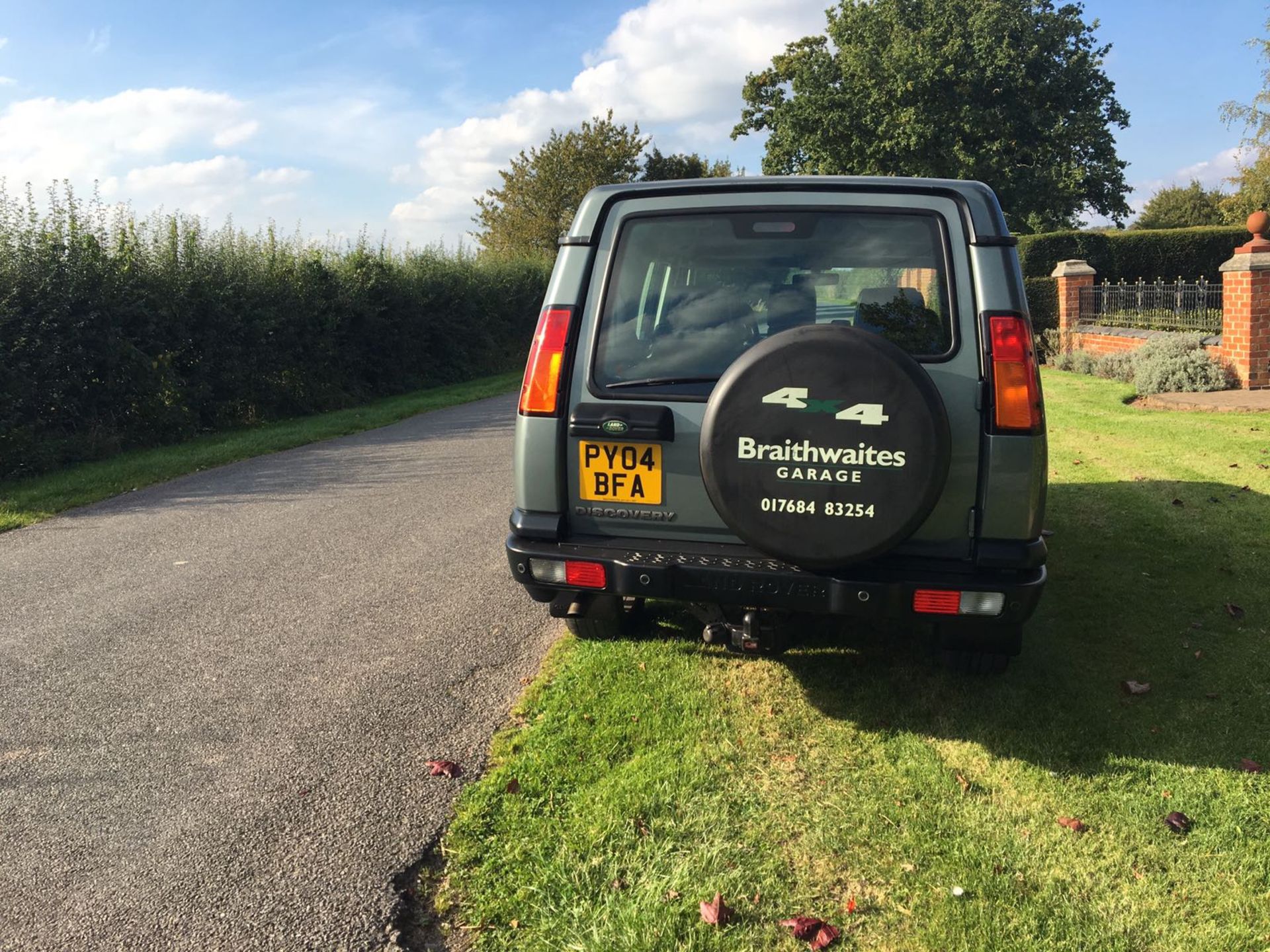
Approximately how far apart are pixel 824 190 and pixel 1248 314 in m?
11.1

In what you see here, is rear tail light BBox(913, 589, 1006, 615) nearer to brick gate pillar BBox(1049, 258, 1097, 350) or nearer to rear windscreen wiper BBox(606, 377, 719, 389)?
rear windscreen wiper BBox(606, 377, 719, 389)

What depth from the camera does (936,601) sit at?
3033 mm

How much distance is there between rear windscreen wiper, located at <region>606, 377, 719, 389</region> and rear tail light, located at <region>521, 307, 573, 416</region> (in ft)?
0.69

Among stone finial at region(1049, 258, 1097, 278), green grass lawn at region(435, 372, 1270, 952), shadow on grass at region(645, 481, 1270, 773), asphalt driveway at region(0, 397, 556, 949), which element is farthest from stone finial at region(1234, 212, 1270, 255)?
asphalt driveway at region(0, 397, 556, 949)

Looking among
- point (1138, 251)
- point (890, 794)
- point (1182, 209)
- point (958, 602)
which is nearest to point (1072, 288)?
point (1138, 251)

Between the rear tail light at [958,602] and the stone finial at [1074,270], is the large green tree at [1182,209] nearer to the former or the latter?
the stone finial at [1074,270]

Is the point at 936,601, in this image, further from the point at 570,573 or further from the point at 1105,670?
the point at 1105,670

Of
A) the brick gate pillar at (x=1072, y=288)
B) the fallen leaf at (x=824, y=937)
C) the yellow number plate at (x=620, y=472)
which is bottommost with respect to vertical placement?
the fallen leaf at (x=824, y=937)

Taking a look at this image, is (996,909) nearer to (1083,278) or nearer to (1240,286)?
(1240,286)

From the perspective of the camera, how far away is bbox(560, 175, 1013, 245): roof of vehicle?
317 cm

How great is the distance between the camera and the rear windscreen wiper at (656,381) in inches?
129

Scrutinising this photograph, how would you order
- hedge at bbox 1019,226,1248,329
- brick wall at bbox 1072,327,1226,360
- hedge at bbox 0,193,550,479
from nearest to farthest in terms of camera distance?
hedge at bbox 0,193,550,479 → brick wall at bbox 1072,327,1226,360 → hedge at bbox 1019,226,1248,329

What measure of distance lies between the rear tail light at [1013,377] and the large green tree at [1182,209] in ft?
214

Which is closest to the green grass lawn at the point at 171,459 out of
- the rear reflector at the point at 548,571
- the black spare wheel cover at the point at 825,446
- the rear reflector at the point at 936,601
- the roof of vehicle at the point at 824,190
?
the rear reflector at the point at 548,571
